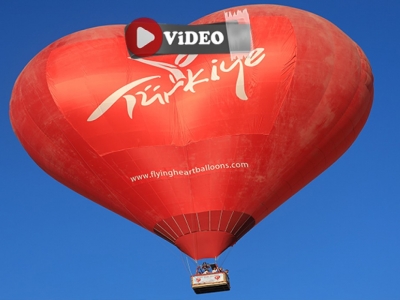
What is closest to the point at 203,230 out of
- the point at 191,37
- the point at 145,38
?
the point at 191,37

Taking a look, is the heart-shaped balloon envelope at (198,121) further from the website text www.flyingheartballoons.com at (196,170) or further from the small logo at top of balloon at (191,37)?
the small logo at top of balloon at (191,37)

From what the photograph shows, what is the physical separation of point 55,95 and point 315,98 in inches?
331

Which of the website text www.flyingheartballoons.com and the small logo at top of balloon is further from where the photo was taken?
the small logo at top of balloon

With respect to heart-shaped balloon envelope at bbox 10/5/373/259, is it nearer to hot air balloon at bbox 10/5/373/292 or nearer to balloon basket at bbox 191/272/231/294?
hot air balloon at bbox 10/5/373/292

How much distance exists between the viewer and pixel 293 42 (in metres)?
40.2

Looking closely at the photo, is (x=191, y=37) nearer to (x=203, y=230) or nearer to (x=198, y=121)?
(x=198, y=121)

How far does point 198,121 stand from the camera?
3975cm

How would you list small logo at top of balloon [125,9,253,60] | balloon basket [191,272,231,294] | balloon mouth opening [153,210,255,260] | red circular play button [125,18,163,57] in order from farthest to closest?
red circular play button [125,18,163,57], small logo at top of balloon [125,9,253,60], balloon mouth opening [153,210,255,260], balloon basket [191,272,231,294]

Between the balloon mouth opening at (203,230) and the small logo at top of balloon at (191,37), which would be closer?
the balloon mouth opening at (203,230)

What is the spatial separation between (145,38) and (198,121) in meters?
3.48

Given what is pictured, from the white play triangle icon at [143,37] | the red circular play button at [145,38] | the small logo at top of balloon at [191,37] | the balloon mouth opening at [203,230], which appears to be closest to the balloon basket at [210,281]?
the balloon mouth opening at [203,230]

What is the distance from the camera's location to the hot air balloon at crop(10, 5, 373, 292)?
39.8 m

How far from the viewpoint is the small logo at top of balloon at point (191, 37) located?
40406 mm

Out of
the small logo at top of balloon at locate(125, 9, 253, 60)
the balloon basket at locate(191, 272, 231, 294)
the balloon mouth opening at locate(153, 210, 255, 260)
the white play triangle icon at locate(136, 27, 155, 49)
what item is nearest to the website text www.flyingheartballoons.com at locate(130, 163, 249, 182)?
the balloon mouth opening at locate(153, 210, 255, 260)
